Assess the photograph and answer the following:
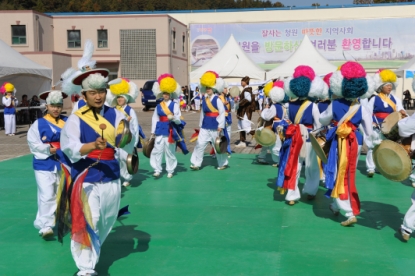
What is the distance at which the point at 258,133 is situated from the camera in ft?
32.1

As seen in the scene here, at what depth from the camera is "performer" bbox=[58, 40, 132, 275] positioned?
4508mm

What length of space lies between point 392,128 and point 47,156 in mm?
4095

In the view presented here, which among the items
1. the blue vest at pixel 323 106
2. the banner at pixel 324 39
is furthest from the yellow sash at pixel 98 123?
the banner at pixel 324 39

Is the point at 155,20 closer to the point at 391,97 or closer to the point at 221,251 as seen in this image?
the point at 391,97

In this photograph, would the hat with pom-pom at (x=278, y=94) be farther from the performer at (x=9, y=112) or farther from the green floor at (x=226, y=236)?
the performer at (x=9, y=112)

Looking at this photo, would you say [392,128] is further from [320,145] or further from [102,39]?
[102,39]

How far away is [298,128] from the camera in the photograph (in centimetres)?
735

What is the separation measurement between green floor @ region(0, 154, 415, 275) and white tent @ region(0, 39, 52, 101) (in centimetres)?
1255

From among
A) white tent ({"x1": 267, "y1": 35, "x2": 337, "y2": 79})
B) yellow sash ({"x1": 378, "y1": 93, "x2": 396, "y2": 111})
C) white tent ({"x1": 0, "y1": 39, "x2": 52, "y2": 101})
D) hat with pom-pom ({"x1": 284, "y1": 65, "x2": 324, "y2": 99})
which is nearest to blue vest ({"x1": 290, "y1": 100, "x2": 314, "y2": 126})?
hat with pom-pom ({"x1": 284, "y1": 65, "x2": 324, "y2": 99})

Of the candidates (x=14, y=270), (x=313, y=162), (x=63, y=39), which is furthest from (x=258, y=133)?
(x=63, y=39)

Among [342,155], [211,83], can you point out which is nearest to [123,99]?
[211,83]

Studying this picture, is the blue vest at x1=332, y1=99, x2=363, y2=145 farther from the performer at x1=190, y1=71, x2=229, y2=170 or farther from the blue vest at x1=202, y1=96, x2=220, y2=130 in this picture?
the blue vest at x1=202, y1=96, x2=220, y2=130

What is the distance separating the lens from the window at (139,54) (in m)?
36.5

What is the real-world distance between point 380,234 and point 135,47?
32553mm
